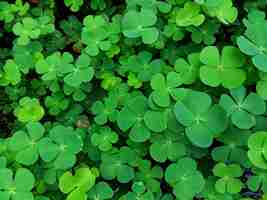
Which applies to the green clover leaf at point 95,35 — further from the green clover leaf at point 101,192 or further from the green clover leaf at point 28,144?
the green clover leaf at point 101,192

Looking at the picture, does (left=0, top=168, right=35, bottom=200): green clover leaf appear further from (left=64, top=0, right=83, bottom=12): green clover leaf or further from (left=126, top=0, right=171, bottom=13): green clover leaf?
(left=64, top=0, right=83, bottom=12): green clover leaf

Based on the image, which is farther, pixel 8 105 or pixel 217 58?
pixel 8 105

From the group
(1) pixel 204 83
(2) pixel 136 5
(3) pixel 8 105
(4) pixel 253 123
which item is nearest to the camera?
(4) pixel 253 123

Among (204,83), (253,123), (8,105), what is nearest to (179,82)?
(204,83)

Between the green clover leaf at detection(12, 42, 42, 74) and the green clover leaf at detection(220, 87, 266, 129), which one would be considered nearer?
the green clover leaf at detection(220, 87, 266, 129)

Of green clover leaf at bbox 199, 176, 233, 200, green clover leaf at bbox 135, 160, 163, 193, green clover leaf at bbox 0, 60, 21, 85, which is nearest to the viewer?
green clover leaf at bbox 199, 176, 233, 200

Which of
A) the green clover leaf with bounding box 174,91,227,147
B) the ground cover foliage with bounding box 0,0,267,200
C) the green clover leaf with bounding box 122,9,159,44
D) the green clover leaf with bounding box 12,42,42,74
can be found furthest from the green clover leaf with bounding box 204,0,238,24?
the green clover leaf with bounding box 12,42,42,74

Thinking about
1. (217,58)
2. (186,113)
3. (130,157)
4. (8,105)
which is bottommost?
(8,105)

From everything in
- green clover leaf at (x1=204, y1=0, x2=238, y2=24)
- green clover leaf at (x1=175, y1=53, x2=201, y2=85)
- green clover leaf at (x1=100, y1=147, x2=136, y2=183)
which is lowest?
green clover leaf at (x1=100, y1=147, x2=136, y2=183)

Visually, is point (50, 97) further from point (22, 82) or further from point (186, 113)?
point (186, 113)
